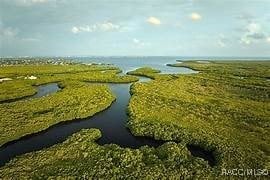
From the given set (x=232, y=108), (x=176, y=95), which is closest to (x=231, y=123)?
(x=232, y=108)

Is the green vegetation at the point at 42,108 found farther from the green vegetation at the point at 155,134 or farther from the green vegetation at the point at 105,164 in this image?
the green vegetation at the point at 105,164

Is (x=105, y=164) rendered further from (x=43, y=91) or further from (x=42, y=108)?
(x=43, y=91)

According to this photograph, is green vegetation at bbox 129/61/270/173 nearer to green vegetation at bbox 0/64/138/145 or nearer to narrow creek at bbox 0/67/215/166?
narrow creek at bbox 0/67/215/166

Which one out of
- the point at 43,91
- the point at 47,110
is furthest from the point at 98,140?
the point at 43,91

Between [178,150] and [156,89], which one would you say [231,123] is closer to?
[178,150]

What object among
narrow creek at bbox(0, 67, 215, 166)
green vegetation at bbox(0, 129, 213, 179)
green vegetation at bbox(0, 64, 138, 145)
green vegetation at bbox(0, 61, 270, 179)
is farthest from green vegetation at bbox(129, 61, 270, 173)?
green vegetation at bbox(0, 64, 138, 145)

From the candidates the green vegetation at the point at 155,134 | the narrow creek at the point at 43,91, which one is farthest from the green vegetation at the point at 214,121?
the narrow creek at the point at 43,91

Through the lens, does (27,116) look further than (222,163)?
Yes
